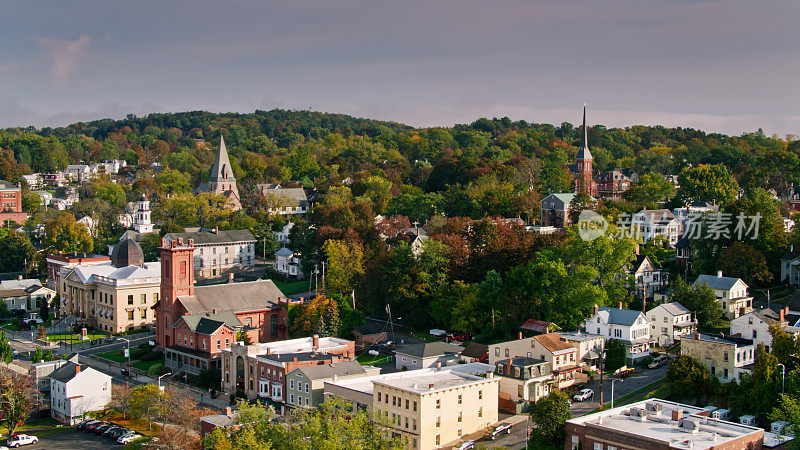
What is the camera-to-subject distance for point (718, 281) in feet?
204

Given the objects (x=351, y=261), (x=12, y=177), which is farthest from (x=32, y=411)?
(x=12, y=177)

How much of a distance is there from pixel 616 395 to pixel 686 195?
4998 centimetres

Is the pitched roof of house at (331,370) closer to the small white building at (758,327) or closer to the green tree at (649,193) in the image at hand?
the small white building at (758,327)

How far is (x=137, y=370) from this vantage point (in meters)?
57.0

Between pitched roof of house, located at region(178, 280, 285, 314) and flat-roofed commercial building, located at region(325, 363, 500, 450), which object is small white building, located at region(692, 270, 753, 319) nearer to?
flat-roofed commercial building, located at region(325, 363, 500, 450)

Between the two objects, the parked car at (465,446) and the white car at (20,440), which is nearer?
the parked car at (465,446)

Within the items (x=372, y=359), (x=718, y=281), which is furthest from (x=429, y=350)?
(x=718, y=281)

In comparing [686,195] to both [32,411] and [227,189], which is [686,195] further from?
[32,411]

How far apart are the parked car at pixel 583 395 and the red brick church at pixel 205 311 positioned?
905 inches

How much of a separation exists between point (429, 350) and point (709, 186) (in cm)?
5027

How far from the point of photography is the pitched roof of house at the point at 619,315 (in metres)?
55.7

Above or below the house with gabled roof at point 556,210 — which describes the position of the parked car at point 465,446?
below

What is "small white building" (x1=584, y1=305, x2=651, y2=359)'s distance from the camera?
55250mm

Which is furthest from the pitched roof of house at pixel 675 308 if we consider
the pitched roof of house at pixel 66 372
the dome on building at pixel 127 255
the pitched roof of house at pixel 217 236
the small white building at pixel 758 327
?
the pitched roof of house at pixel 217 236
